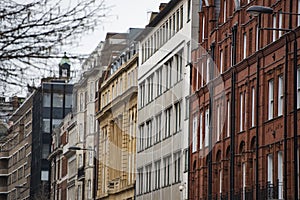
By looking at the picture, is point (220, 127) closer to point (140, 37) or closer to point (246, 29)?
point (246, 29)

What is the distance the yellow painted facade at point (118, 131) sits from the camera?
104 metres

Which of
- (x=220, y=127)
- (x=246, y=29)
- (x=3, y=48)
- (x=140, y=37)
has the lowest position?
→ (x=3, y=48)

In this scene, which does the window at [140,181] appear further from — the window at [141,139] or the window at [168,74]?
the window at [168,74]

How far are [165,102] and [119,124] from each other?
2518 centimetres

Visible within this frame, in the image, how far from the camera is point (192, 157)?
75.4 metres

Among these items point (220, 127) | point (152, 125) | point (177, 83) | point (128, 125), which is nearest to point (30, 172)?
point (128, 125)


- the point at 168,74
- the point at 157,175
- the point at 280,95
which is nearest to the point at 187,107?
the point at 168,74

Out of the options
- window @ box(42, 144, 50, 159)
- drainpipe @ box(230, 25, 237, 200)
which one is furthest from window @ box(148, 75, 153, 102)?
window @ box(42, 144, 50, 159)

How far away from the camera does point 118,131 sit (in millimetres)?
112562

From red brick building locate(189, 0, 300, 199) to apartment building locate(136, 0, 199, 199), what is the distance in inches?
121

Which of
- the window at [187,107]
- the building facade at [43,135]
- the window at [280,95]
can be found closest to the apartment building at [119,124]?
the window at [187,107]

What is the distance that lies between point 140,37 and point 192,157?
27380mm

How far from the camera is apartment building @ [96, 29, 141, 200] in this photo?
104 meters

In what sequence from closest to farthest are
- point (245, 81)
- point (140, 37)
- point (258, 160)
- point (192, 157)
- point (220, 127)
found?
point (258, 160) → point (245, 81) → point (220, 127) → point (192, 157) → point (140, 37)
